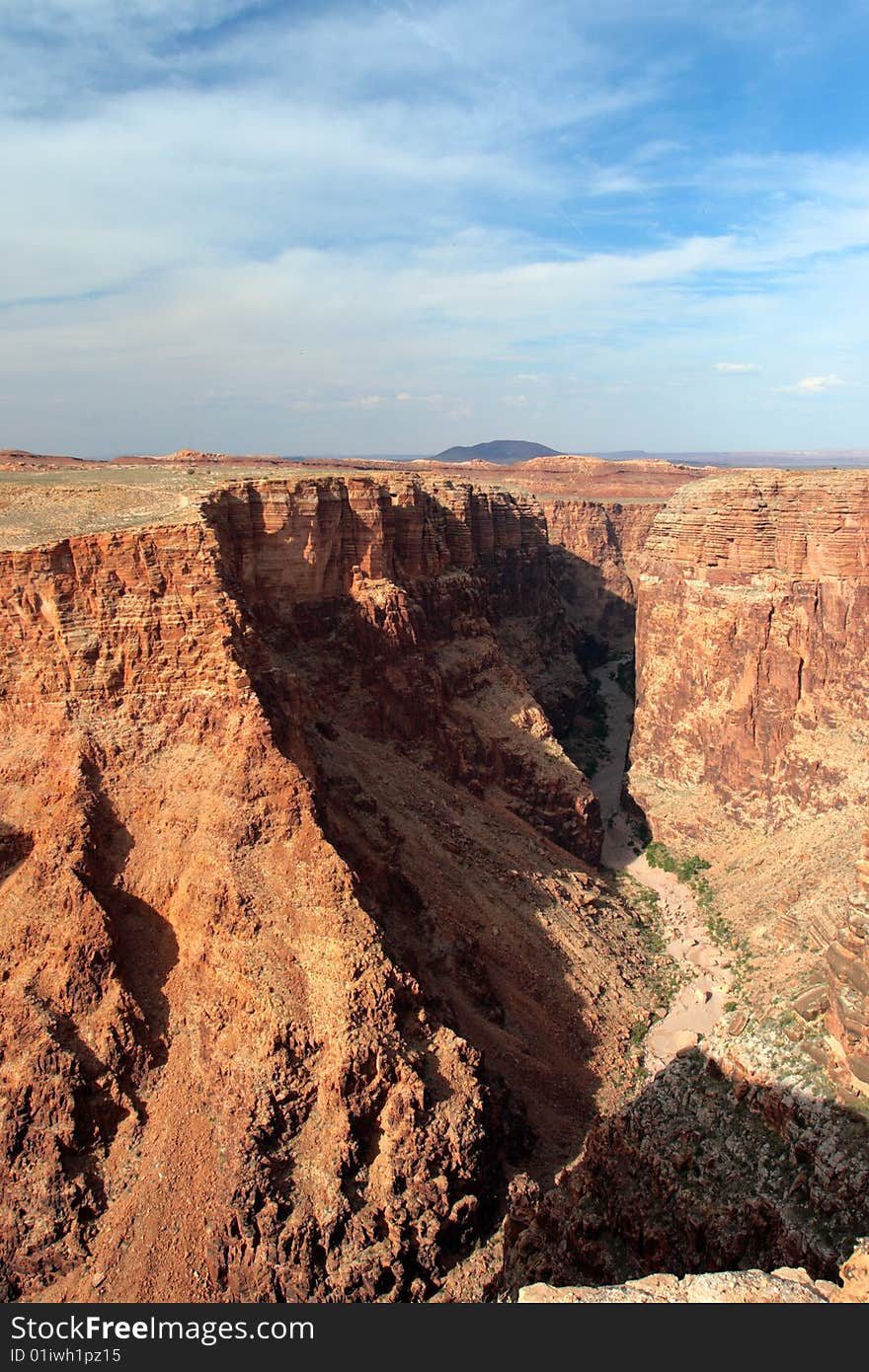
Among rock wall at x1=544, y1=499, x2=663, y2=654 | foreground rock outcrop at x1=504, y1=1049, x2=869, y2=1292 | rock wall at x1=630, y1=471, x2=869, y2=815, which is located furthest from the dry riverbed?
rock wall at x1=544, y1=499, x2=663, y2=654

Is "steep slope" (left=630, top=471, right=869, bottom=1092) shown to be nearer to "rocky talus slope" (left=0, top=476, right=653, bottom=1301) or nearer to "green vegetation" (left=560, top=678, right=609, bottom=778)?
"green vegetation" (left=560, top=678, right=609, bottom=778)

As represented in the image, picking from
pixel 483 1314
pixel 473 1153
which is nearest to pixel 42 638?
pixel 473 1153

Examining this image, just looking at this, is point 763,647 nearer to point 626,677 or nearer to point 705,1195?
point 626,677

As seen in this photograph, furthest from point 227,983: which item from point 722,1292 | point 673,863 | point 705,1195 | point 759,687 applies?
point 759,687

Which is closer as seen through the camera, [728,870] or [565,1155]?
[565,1155]

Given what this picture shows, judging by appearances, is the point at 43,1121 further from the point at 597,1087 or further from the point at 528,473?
the point at 528,473

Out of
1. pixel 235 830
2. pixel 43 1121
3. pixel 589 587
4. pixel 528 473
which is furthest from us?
pixel 528 473
